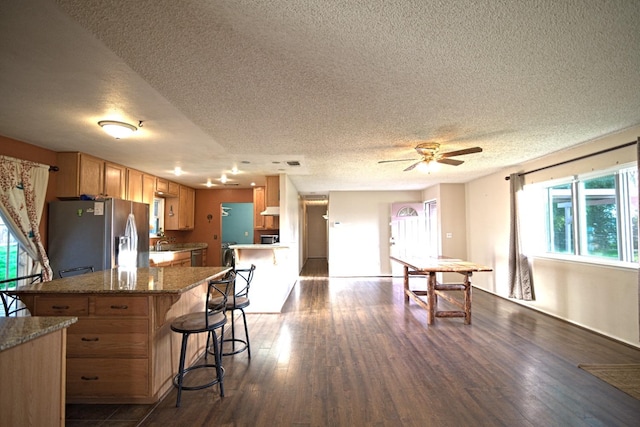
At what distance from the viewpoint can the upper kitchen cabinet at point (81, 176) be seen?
3.94m

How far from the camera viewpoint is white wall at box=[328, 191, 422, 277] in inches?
317

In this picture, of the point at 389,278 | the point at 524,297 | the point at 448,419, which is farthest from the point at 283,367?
the point at 389,278

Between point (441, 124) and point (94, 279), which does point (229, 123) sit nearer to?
point (94, 279)

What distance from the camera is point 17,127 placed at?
10.00 ft

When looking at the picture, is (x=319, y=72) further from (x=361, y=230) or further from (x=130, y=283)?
(x=361, y=230)

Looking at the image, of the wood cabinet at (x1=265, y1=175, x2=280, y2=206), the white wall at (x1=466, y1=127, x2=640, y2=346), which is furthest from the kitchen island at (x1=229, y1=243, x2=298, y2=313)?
the white wall at (x1=466, y1=127, x2=640, y2=346)

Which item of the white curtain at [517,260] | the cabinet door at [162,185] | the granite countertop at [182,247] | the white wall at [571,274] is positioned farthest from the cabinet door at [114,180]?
the white wall at [571,274]

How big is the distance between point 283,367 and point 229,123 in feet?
7.57

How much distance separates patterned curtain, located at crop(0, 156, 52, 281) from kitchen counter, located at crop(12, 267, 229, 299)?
1287mm

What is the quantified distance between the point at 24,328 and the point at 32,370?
0.18 m

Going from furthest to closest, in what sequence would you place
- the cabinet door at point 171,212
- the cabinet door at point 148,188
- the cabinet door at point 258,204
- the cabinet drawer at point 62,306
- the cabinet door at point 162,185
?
the cabinet door at point 258,204 → the cabinet door at point 171,212 → the cabinet door at point 162,185 → the cabinet door at point 148,188 → the cabinet drawer at point 62,306

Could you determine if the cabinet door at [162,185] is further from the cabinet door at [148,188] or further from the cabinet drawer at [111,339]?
the cabinet drawer at [111,339]

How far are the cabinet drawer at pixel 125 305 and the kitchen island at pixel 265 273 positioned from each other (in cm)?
253

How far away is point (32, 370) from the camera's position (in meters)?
1.29
